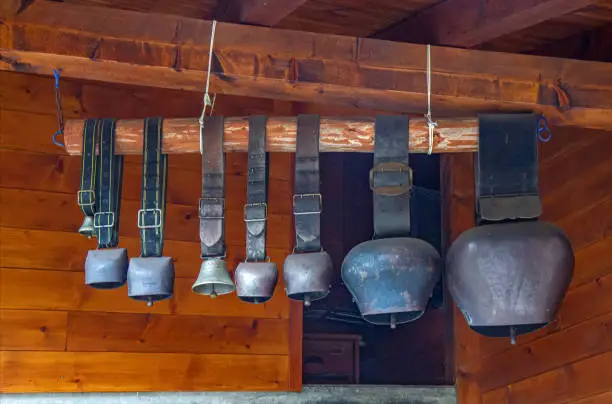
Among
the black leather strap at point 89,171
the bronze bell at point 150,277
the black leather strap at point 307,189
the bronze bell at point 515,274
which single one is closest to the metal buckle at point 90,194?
→ the black leather strap at point 89,171

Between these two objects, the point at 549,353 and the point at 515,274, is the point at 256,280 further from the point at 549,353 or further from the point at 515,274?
the point at 549,353

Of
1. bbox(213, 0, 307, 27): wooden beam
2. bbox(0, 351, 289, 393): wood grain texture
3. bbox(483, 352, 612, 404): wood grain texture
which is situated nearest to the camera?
bbox(213, 0, 307, 27): wooden beam

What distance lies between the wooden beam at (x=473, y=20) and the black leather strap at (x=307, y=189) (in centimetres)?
72

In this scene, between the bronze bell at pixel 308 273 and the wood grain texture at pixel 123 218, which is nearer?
the bronze bell at pixel 308 273

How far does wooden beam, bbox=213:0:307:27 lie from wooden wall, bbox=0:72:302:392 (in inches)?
34.0

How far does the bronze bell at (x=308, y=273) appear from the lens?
8.46 ft

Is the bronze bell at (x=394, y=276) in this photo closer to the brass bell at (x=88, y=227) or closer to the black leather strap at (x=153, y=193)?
the black leather strap at (x=153, y=193)

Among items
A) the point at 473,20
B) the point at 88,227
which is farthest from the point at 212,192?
the point at 473,20

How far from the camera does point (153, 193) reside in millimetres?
2676

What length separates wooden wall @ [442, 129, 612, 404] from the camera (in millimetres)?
3197

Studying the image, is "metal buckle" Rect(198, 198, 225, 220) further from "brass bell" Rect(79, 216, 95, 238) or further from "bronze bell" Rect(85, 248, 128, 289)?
"brass bell" Rect(79, 216, 95, 238)

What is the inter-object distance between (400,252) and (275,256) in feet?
4.37

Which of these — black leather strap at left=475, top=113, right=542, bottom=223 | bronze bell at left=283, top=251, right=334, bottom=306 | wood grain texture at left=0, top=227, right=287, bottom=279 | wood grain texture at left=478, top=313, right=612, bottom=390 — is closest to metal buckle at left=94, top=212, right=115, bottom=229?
bronze bell at left=283, top=251, right=334, bottom=306

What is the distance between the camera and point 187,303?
3688 millimetres
